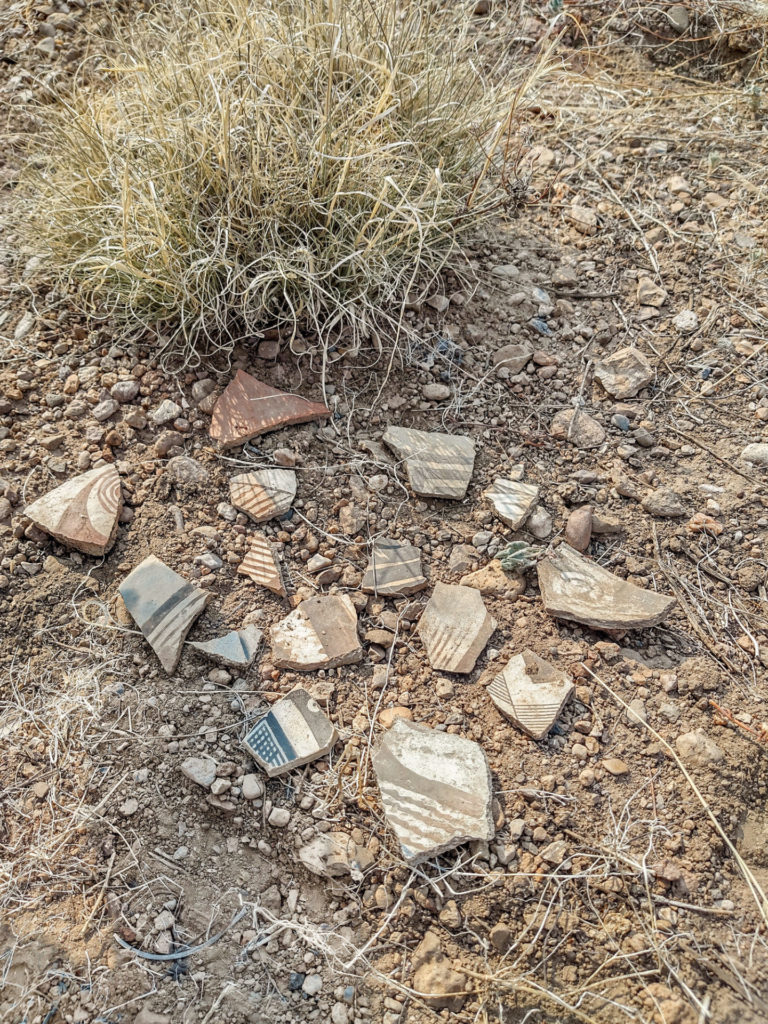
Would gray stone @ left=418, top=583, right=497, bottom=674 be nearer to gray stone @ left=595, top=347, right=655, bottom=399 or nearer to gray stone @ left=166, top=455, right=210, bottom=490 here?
gray stone @ left=166, top=455, right=210, bottom=490

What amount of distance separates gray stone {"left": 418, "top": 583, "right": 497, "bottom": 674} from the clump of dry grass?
2.45 feet

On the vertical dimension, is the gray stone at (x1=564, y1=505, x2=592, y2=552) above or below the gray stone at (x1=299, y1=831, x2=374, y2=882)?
above

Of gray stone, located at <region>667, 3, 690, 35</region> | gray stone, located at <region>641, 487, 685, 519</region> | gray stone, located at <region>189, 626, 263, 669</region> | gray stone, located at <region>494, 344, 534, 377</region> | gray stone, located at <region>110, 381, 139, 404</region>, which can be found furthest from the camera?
gray stone, located at <region>667, 3, 690, 35</region>

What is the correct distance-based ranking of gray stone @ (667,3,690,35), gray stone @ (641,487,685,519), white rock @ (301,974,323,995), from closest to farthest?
white rock @ (301,974,323,995) < gray stone @ (641,487,685,519) < gray stone @ (667,3,690,35)

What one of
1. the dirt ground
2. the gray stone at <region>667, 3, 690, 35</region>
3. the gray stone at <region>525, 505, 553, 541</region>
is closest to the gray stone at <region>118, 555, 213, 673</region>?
the dirt ground

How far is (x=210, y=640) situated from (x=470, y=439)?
2.74 feet

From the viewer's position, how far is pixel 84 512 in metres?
1.80

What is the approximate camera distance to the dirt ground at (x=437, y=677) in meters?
1.38

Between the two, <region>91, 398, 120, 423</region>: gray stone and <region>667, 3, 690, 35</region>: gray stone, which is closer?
<region>91, 398, 120, 423</region>: gray stone

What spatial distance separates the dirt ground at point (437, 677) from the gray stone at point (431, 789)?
4 cm

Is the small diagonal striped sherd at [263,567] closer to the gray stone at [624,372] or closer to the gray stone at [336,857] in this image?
the gray stone at [336,857]

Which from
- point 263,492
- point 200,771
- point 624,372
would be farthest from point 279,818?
point 624,372

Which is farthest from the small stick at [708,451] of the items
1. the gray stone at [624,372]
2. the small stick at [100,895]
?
the small stick at [100,895]

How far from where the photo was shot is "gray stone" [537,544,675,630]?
170 cm
